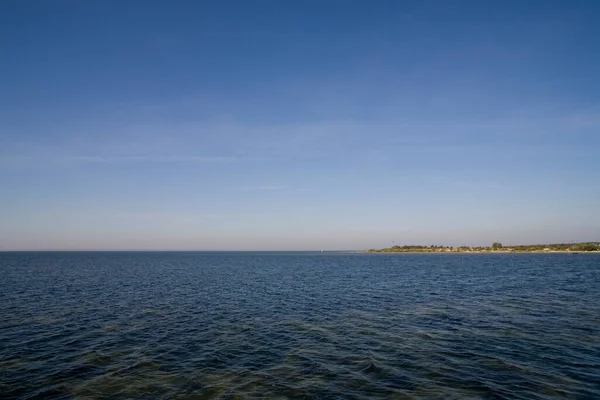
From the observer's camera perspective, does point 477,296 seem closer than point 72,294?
Yes

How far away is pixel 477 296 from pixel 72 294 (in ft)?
193

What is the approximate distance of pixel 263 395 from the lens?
17.4 metres

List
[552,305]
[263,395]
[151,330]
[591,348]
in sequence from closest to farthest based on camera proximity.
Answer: [263,395] → [591,348] → [151,330] → [552,305]

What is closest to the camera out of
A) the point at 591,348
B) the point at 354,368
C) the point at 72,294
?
the point at 354,368

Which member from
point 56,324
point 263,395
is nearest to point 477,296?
point 263,395

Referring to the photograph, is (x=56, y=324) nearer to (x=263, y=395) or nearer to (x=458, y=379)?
(x=263, y=395)

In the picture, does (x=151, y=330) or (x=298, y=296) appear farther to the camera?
(x=298, y=296)

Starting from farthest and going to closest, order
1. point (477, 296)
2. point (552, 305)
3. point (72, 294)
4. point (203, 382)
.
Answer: point (72, 294) → point (477, 296) → point (552, 305) → point (203, 382)

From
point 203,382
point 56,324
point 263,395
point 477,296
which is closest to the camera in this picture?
point 263,395

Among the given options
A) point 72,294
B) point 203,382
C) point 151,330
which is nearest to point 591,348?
point 203,382

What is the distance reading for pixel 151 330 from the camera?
3098 centimetres

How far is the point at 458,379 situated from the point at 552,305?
29568mm

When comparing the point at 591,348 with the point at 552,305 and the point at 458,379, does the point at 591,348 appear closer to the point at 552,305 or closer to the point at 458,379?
the point at 458,379

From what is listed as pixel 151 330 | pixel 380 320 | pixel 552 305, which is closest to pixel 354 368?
pixel 380 320
